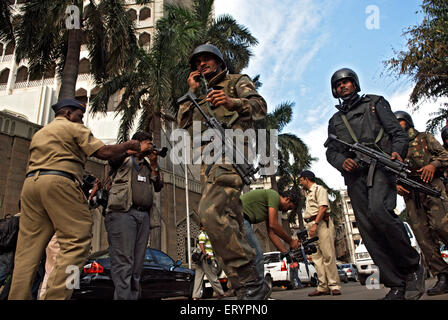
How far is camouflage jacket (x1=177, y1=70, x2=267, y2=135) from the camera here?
2951 millimetres

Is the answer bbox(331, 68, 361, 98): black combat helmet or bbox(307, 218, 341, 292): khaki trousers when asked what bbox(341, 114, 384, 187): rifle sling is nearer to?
bbox(331, 68, 361, 98): black combat helmet

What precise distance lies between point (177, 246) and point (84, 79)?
58.6ft

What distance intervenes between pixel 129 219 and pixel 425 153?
4.00 m

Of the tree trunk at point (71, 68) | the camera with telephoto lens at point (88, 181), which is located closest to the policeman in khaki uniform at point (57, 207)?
the camera with telephoto lens at point (88, 181)

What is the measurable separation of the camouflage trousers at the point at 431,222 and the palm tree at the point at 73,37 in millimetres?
9481

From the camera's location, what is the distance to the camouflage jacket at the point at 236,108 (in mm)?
2951

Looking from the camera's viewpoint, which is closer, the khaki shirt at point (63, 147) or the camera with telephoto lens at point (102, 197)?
the khaki shirt at point (63, 147)

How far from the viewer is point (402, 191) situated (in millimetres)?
4668

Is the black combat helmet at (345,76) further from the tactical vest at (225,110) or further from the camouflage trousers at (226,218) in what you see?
the camouflage trousers at (226,218)

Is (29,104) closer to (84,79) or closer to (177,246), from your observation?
(84,79)

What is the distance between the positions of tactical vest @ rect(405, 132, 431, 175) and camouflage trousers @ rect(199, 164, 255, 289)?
318 cm

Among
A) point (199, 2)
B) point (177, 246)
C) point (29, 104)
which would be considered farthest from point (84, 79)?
point (177, 246)

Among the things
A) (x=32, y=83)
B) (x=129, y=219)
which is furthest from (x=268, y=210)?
(x=32, y=83)
